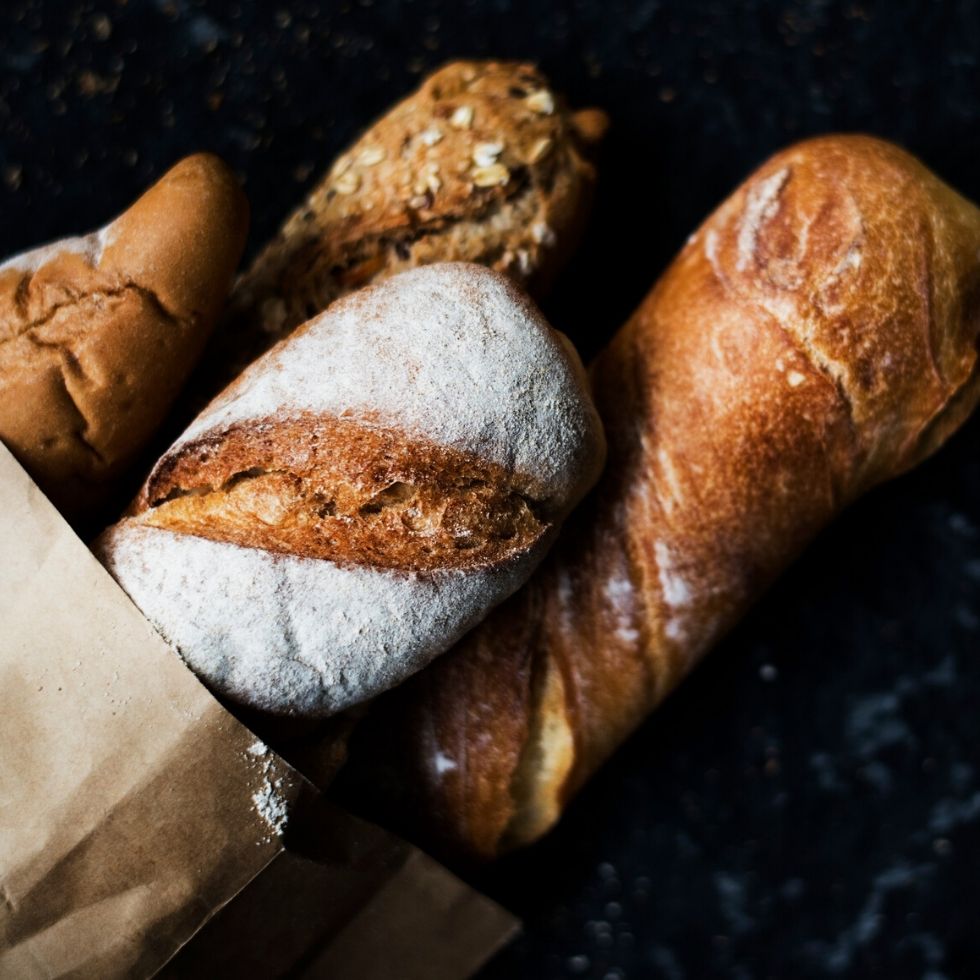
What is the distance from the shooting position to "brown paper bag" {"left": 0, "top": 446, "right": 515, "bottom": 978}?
807mm

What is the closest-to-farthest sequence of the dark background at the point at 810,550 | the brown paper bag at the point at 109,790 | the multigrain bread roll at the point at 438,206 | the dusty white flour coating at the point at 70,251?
the brown paper bag at the point at 109,790 < the dusty white flour coating at the point at 70,251 < the multigrain bread roll at the point at 438,206 < the dark background at the point at 810,550

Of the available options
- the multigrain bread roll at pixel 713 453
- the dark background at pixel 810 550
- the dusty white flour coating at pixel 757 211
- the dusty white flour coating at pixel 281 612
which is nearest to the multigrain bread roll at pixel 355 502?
the dusty white flour coating at pixel 281 612

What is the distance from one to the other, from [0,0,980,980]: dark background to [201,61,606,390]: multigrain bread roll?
7.6 inches

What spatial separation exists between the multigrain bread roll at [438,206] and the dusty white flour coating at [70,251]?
16 centimetres

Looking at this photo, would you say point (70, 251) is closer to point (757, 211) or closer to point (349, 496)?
point (349, 496)

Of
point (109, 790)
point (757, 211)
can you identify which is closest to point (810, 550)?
point (757, 211)

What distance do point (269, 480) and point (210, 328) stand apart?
182mm

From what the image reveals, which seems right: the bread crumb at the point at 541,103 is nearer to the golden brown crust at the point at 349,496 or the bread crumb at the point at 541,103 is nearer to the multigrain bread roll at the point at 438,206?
the multigrain bread roll at the point at 438,206

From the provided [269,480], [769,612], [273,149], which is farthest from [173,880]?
[273,149]

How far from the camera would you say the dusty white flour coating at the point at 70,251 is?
917mm

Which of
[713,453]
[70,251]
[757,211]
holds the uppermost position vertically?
[70,251]

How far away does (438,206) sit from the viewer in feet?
3.32

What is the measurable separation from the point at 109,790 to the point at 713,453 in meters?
0.62

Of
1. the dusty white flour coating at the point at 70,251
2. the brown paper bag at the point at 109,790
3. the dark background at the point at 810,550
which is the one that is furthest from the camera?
the dark background at the point at 810,550
